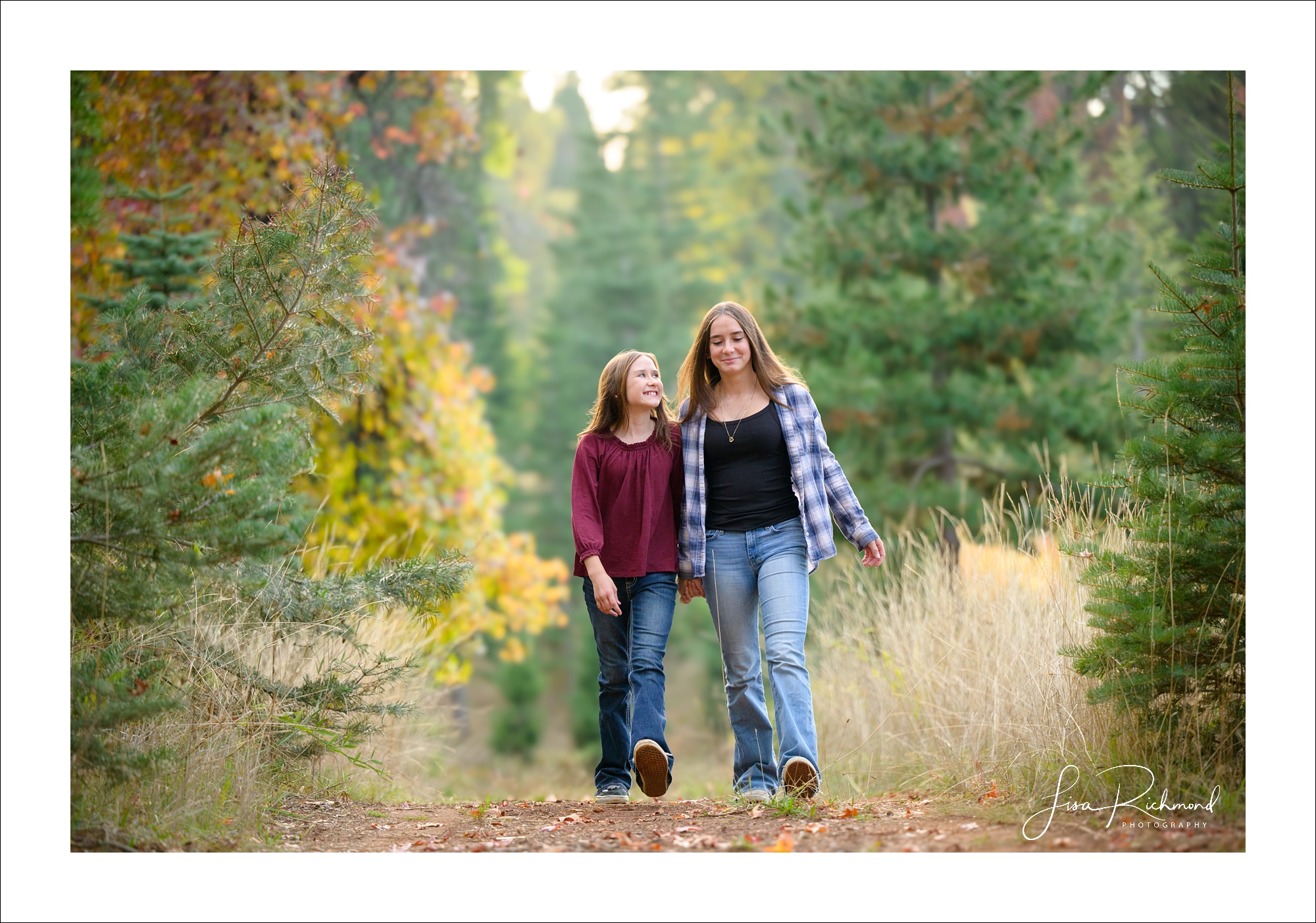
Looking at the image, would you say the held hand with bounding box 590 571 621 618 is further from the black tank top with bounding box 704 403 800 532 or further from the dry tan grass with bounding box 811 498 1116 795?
the dry tan grass with bounding box 811 498 1116 795

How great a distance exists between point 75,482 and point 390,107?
5349 mm

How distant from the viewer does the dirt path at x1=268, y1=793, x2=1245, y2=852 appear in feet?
10.5

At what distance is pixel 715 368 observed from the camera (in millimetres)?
4117

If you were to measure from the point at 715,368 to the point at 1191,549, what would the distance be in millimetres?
1853

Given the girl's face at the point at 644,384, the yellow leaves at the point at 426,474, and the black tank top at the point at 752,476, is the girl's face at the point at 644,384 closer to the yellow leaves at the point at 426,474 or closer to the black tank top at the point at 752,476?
the black tank top at the point at 752,476

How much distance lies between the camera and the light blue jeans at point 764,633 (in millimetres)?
3678

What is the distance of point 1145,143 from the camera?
1095cm

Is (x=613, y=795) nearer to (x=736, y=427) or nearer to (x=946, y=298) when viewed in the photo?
(x=736, y=427)

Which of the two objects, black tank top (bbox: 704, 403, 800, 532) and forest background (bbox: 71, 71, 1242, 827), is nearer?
black tank top (bbox: 704, 403, 800, 532)

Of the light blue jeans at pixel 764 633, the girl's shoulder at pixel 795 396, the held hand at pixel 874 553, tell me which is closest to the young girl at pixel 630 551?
the light blue jeans at pixel 764 633

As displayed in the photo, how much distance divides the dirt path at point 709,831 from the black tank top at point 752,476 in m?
1.06

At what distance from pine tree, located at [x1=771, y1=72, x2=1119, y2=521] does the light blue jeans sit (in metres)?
3.94

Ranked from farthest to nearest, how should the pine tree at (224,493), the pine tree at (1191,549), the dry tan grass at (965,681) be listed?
1. the dry tan grass at (965,681)
2. the pine tree at (1191,549)
3. the pine tree at (224,493)

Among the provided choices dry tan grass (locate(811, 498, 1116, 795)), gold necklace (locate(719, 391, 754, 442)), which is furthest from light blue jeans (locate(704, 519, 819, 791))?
dry tan grass (locate(811, 498, 1116, 795))
